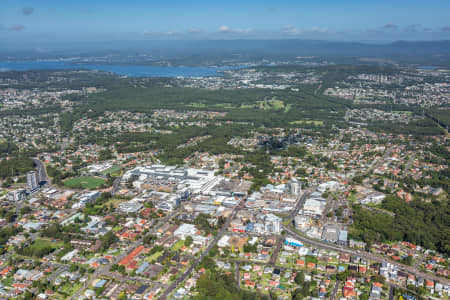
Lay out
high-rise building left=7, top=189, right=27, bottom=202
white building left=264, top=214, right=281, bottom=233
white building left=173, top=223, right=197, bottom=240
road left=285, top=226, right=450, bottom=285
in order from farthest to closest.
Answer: high-rise building left=7, top=189, right=27, bottom=202
white building left=264, top=214, right=281, bottom=233
white building left=173, top=223, right=197, bottom=240
road left=285, top=226, right=450, bottom=285

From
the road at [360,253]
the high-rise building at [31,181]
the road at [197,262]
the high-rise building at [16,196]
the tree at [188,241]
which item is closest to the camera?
the road at [197,262]

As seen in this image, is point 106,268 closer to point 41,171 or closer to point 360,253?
point 360,253

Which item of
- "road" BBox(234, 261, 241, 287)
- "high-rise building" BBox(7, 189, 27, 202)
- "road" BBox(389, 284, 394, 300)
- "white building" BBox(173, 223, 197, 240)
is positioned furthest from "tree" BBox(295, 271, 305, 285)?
"high-rise building" BBox(7, 189, 27, 202)

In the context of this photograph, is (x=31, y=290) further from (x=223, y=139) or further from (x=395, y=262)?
(x=223, y=139)

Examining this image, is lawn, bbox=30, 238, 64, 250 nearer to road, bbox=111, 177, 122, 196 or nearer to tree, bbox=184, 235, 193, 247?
tree, bbox=184, 235, 193, 247

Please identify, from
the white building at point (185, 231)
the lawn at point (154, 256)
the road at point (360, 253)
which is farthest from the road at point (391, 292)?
the lawn at point (154, 256)

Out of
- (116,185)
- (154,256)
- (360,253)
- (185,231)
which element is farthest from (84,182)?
(360,253)

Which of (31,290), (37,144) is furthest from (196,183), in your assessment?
(37,144)

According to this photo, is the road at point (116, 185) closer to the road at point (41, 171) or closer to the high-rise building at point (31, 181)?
the road at point (41, 171)
